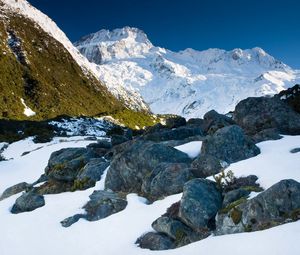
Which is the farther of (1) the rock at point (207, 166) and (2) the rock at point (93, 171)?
(2) the rock at point (93, 171)

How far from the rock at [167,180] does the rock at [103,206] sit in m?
1.57

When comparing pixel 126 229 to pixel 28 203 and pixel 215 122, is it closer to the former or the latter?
pixel 28 203

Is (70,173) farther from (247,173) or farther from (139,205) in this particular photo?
(247,173)

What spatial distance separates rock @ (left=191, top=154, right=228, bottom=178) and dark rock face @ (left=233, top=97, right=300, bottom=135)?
9374mm

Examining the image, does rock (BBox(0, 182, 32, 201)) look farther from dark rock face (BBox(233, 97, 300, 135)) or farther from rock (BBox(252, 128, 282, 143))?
dark rock face (BBox(233, 97, 300, 135))

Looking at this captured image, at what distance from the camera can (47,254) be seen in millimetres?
16953

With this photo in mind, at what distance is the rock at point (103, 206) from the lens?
1980 cm

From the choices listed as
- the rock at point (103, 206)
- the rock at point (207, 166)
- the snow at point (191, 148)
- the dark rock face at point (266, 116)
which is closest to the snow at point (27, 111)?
the dark rock face at point (266, 116)

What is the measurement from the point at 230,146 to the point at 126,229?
7.91 meters

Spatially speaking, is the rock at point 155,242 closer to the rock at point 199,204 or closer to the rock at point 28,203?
the rock at point 199,204

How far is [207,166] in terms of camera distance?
20.5 meters

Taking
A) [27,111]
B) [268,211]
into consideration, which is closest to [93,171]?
[268,211]

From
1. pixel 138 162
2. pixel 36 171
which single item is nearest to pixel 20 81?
pixel 36 171

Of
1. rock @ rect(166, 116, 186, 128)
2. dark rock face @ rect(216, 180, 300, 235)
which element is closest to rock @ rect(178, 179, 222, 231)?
dark rock face @ rect(216, 180, 300, 235)
